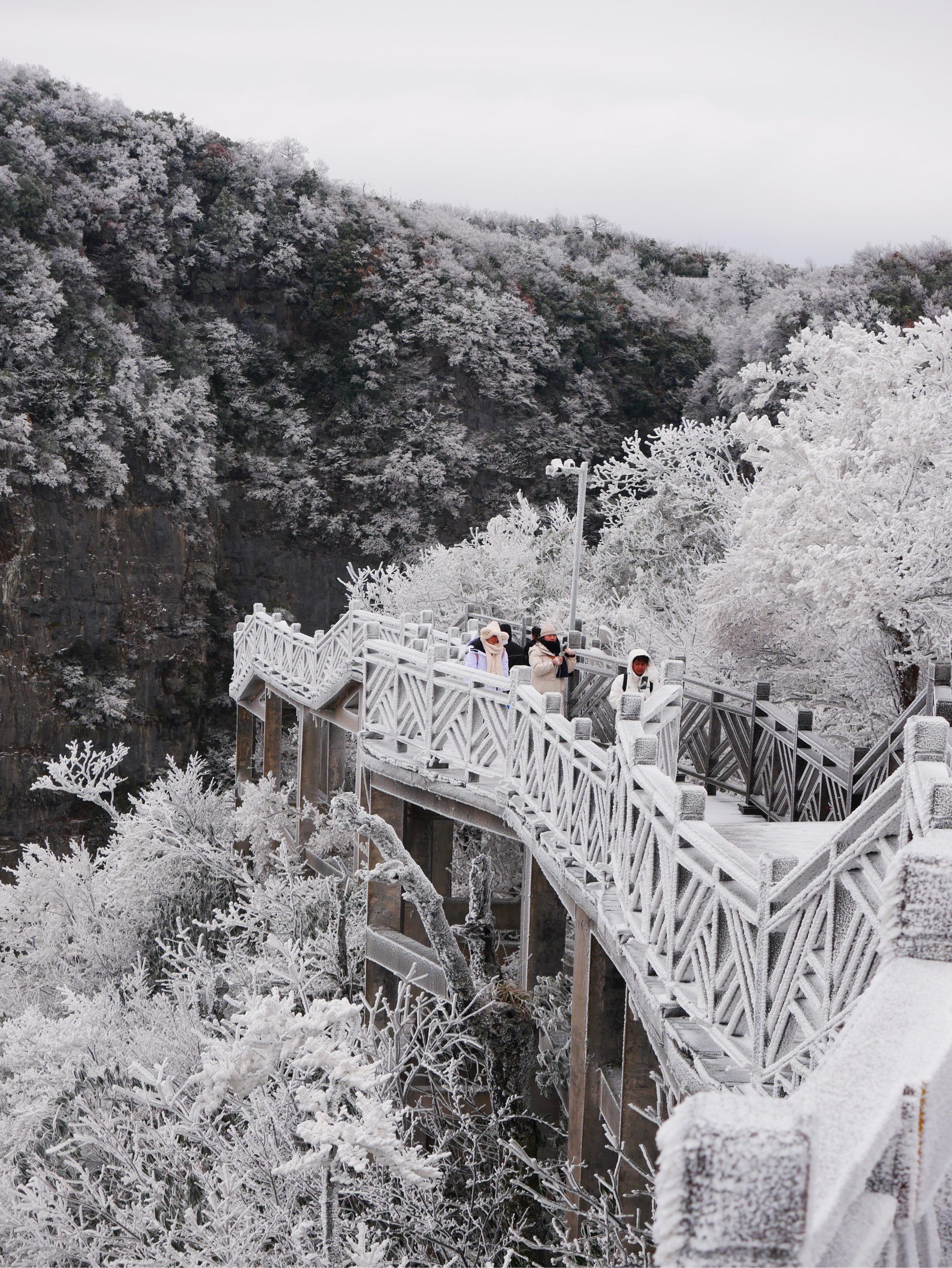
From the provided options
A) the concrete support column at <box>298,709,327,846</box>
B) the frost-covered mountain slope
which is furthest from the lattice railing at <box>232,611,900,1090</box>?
the frost-covered mountain slope

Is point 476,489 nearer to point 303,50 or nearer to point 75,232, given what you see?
point 75,232

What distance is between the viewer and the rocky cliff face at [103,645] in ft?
89.4

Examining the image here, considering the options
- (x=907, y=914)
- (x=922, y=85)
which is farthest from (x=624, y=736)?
(x=922, y=85)

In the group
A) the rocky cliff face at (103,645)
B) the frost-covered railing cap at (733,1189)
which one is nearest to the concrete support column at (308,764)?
the rocky cliff face at (103,645)

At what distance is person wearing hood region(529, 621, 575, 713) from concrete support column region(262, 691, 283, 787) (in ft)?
32.9

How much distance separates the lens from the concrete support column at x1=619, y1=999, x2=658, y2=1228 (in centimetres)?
662

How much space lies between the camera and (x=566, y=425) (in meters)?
36.8

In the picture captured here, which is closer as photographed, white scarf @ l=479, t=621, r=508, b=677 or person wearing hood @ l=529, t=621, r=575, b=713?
person wearing hood @ l=529, t=621, r=575, b=713

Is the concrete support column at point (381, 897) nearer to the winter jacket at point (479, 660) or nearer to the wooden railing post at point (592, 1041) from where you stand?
the winter jacket at point (479, 660)

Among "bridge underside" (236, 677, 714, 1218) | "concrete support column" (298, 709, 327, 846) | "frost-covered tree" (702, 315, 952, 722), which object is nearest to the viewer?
"bridge underside" (236, 677, 714, 1218)

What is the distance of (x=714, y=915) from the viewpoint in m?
4.66

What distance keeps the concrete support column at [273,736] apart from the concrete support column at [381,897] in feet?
21.8

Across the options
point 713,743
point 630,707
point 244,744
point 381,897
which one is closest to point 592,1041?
point 630,707

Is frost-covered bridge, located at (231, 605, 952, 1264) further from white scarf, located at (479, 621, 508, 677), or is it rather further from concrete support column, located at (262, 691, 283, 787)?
concrete support column, located at (262, 691, 283, 787)
